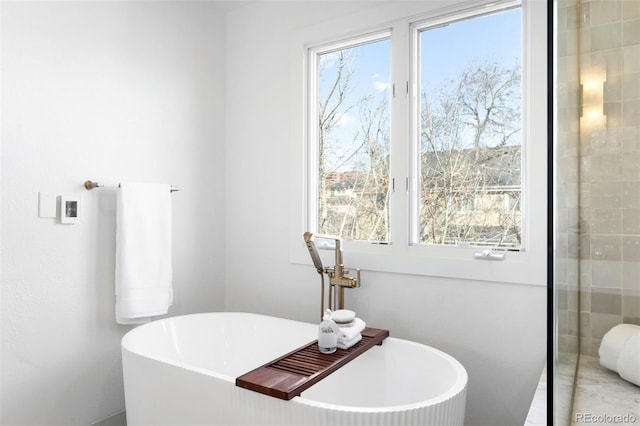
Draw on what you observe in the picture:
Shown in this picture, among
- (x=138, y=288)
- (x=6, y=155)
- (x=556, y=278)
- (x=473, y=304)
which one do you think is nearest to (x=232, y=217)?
(x=138, y=288)

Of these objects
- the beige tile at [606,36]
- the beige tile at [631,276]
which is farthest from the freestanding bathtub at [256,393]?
the beige tile at [606,36]

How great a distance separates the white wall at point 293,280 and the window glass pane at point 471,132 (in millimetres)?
287

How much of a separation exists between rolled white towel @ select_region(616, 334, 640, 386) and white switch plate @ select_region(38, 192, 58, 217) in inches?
85.0

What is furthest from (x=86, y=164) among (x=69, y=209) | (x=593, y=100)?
(x=593, y=100)

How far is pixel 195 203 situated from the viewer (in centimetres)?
266

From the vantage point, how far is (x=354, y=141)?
2402mm

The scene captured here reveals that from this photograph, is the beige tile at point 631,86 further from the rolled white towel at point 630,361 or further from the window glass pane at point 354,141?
the window glass pane at point 354,141

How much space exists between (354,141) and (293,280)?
0.88 metres

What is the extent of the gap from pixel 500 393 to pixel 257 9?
2.53 metres

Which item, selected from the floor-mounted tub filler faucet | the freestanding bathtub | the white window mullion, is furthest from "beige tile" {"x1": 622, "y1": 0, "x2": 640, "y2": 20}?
the floor-mounted tub filler faucet

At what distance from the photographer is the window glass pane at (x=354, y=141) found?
2.30 metres

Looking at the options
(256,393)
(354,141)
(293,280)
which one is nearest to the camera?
(256,393)

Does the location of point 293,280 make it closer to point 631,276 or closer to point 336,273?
point 336,273

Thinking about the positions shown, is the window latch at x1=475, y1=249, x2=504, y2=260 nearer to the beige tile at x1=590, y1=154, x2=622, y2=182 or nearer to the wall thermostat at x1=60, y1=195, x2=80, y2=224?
the beige tile at x1=590, y1=154, x2=622, y2=182
